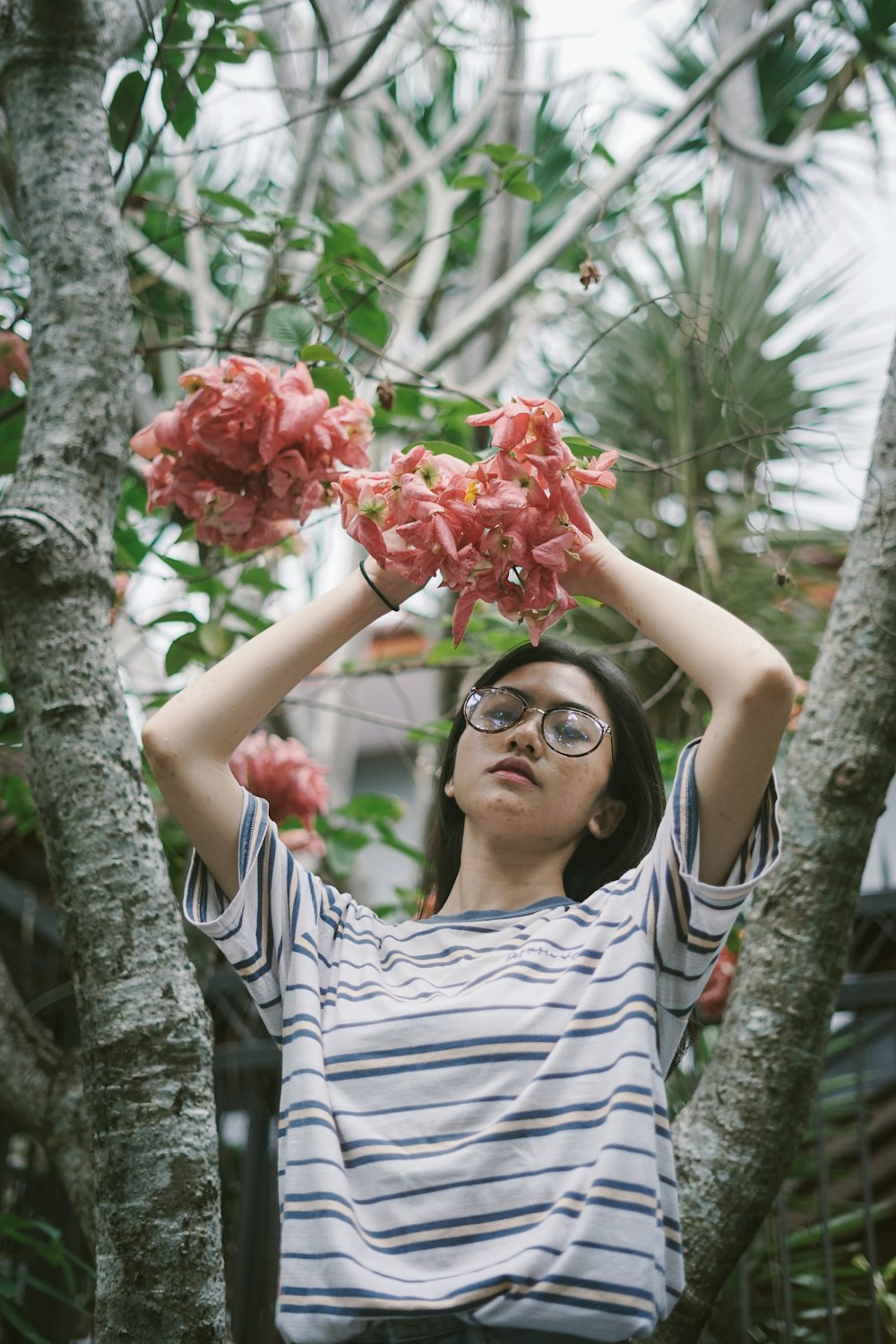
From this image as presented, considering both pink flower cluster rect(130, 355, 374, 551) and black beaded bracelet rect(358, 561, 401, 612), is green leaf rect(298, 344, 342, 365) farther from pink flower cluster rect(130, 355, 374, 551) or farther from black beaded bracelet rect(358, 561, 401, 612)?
black beaded bracelet rect(358, 561, 401, 612)

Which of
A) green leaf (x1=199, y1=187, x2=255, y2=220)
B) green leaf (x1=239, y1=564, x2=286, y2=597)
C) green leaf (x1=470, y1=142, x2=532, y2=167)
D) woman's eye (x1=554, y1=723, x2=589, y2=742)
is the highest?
green leaf (x1=470, y1=142, x2=532, y2=167)

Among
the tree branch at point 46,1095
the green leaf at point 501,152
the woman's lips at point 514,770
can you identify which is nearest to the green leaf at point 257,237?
the green leaf at point 501,152

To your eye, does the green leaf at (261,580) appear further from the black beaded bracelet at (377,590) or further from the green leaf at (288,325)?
the black beaded bracelet at (377,590)

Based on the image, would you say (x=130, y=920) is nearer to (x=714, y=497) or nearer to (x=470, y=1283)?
(x=470, y=1283)

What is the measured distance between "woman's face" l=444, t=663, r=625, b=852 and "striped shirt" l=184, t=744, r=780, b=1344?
10 cm

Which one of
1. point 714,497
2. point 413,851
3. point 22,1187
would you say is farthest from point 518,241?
point 22,1187

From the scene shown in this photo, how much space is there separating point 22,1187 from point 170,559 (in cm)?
184

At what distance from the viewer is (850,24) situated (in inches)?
192

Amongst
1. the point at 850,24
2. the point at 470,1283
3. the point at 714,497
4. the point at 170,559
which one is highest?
the point at 850,24

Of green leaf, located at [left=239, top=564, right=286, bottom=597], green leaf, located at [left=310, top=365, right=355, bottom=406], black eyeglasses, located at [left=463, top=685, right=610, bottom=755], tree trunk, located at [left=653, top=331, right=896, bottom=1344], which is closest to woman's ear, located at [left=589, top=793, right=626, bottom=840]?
black eyeglasses, located at [left=463, top=685, right=610, bottom=755]

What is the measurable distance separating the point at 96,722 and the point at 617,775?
64cm

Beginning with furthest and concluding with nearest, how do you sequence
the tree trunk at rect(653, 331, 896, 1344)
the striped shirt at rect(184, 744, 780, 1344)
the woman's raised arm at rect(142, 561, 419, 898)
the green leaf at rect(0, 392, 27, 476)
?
1. the green leaf at rect(0, 392, 27, 476)
2. the tree trunk at rect(653, 331, 896, 1344)
3. the woman's raised arm at rect(142, 561, 419, 898)
4. the striped shirt at rect(184, 744, 780, 1344)

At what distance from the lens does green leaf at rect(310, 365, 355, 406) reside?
74.7 inches

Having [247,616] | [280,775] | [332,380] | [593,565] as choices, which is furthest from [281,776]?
[593,565]
